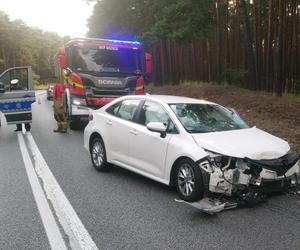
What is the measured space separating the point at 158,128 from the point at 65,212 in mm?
1820

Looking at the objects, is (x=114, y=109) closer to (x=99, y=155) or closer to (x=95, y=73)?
(x=99, y=155)

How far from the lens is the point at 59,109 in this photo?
15.2 meters

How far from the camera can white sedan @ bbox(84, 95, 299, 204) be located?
20.1ft

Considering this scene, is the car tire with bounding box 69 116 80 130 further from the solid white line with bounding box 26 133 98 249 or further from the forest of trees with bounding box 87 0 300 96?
the forest of trees with bounding box 87 0 300 96

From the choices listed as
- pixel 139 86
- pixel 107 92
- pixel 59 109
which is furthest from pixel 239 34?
pixel 59 109

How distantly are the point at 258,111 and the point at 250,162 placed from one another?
8.98 metres

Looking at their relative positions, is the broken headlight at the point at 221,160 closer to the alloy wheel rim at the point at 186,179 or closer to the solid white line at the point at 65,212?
the alloy wheel rim at the point at 186,179

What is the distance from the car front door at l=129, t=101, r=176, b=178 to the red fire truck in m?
6.89

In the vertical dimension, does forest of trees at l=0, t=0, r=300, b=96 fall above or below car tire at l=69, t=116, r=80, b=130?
above

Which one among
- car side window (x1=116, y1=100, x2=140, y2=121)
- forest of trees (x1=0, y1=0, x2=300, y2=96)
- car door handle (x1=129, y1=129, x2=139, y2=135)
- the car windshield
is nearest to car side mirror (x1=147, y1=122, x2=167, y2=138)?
the car windshield

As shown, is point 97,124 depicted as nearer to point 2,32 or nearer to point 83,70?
point 83,70

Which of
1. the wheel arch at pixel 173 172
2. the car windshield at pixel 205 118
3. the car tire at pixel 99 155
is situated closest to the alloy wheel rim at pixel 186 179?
the wheel arch at pixel 173 172

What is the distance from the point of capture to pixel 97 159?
881cm

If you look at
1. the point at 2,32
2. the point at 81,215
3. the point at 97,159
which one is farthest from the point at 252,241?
the point at 2,32
